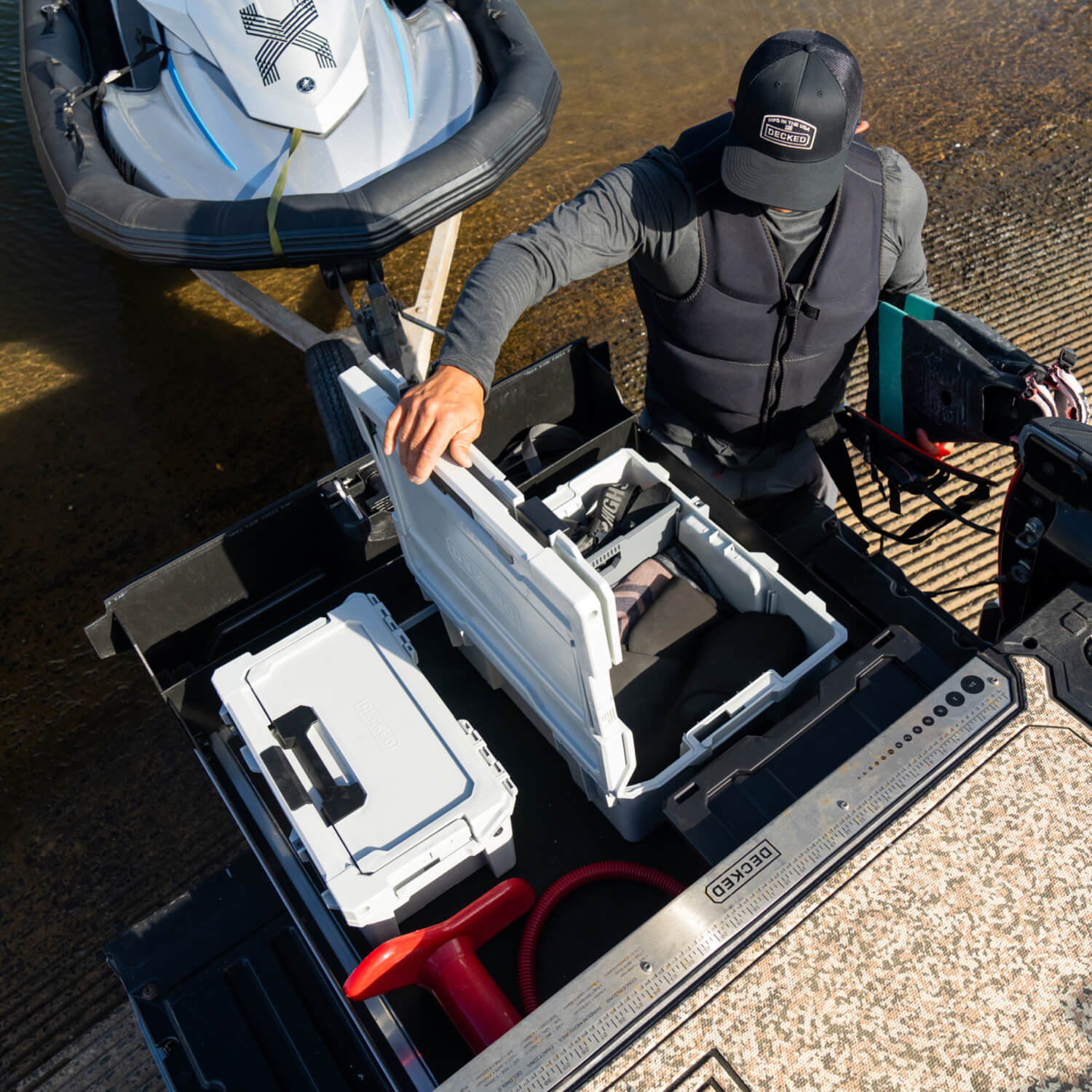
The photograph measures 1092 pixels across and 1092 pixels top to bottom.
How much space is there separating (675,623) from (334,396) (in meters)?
1.78

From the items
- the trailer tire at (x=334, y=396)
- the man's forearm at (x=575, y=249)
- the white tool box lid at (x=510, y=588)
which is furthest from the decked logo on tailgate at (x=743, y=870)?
the trailer tire at (x=334, y=396)

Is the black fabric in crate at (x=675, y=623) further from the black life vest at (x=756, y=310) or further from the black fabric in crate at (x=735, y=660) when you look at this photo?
the black life vest at (x=756, y=310)

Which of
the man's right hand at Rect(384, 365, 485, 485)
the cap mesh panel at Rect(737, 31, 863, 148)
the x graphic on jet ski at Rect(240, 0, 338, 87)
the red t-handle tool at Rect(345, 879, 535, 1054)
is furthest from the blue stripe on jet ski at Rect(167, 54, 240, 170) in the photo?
the red t-handle tool at Rect(345, 879, 535, 1054)

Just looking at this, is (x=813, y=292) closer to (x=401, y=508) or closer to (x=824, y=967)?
(x=401, y=508)

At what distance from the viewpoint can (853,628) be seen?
1695mm

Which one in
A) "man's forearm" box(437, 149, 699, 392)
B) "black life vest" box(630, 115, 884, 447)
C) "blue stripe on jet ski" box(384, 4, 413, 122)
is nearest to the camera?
"man's forearm" box(437, 149, 699, 392)

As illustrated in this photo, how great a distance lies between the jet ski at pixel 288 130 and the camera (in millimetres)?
2908

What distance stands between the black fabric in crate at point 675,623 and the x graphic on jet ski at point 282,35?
8.02 feet

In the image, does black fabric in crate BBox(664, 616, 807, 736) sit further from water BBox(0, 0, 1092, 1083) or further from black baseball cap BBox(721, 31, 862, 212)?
water BBox(0, 0, 1092, 1083)

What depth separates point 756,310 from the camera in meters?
1.99

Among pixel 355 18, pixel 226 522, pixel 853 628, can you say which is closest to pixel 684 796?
pixel 853 628

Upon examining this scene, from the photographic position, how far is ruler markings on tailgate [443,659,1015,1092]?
2.87 feet

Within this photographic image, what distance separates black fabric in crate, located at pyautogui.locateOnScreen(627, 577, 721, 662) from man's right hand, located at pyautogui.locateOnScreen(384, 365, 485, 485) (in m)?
0.58

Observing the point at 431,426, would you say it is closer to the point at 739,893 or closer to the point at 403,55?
the point at 739,893
